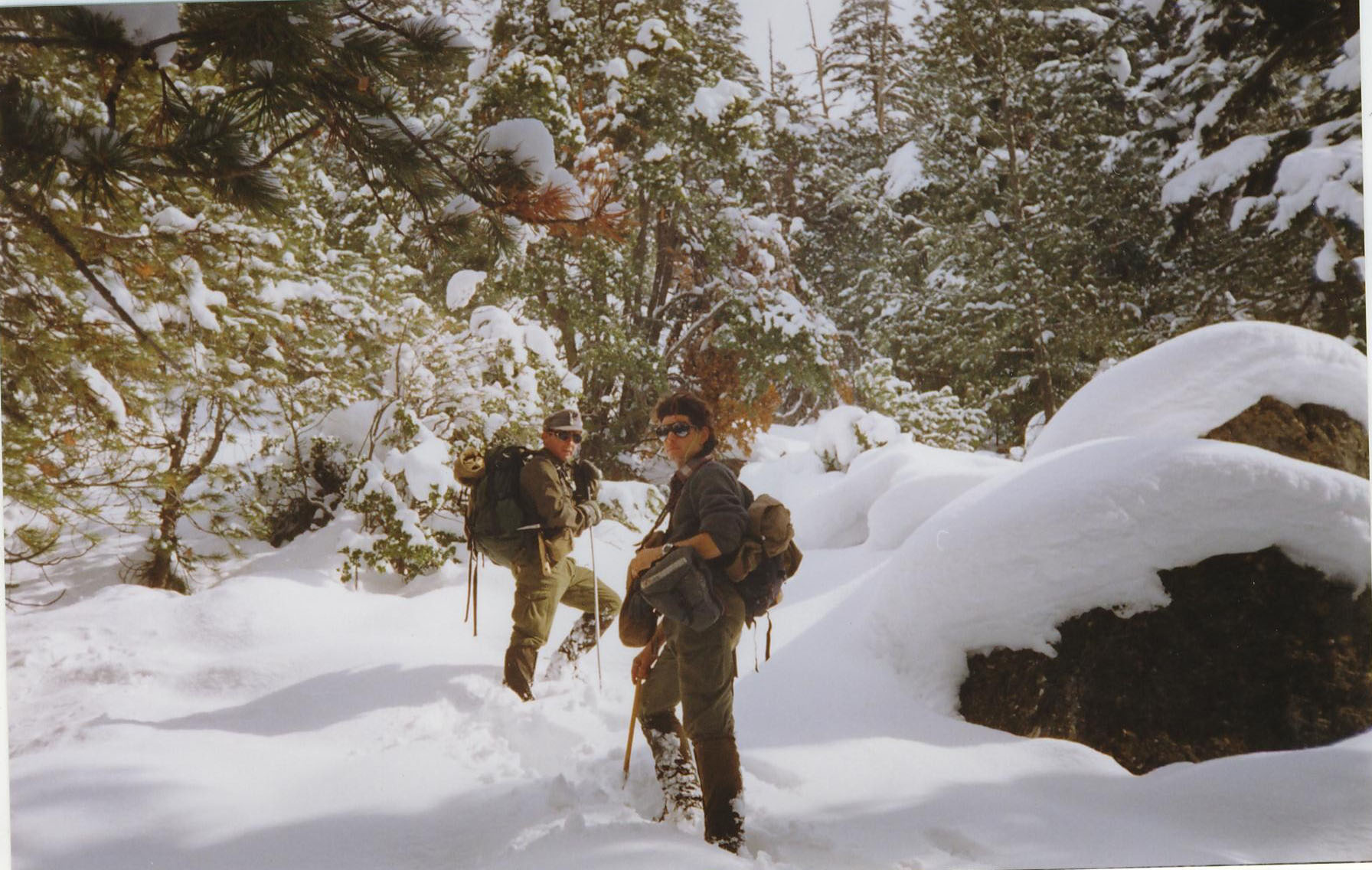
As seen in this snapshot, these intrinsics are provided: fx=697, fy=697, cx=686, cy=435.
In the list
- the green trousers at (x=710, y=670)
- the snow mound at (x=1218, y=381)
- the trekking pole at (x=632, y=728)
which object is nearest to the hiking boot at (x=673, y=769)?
the trekking pole at (x=632, y=728)

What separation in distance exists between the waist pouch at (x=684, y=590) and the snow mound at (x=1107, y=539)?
1568 millimetres

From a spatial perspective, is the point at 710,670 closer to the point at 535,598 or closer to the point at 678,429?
the point at 678,429

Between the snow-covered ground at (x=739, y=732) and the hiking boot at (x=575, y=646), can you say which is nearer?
the snow-covered ground at (x=739, y=732)

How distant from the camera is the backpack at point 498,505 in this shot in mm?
3391

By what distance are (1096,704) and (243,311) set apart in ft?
15.4

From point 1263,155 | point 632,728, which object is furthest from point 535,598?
point 1263,155

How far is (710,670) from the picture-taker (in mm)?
2365

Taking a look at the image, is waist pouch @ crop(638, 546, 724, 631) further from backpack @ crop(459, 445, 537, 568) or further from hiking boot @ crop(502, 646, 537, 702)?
hiking boot @ crop(502, 646, 537, 702)

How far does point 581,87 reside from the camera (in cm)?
410

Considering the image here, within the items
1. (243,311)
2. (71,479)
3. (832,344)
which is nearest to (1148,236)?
(832,344)

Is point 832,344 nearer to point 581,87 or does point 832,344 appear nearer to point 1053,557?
point 1053,557

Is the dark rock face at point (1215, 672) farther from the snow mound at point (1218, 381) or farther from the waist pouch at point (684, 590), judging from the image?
the waist pouch at point (684, 590)

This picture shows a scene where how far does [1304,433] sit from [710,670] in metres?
3.39

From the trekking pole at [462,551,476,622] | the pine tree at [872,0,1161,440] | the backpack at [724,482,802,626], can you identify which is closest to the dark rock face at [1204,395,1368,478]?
the pine tree at [872,0,1161,440]
